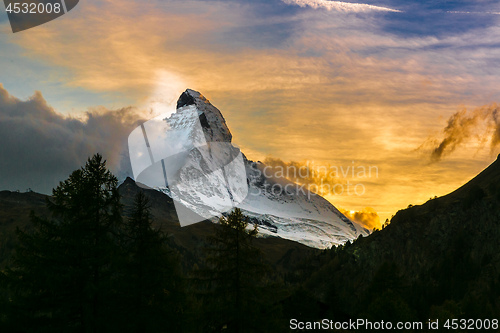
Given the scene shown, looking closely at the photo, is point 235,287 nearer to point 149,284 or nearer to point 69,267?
point 149,284

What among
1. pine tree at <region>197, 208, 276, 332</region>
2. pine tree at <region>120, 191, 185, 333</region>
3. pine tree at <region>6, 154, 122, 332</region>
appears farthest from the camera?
pine tree at <region>197, 208, 276, 332</region>

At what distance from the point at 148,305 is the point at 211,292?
13.2ft

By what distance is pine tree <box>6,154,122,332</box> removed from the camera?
25578 millimetres

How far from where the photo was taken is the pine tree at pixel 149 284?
30.6 meters

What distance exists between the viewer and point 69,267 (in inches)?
1020

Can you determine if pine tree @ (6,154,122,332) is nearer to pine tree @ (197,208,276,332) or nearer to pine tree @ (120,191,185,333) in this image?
pine tree @ (120,191,185,333)

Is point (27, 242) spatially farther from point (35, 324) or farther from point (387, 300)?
point (387, 300)

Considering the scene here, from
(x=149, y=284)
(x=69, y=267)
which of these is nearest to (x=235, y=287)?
(x=149, y=284)

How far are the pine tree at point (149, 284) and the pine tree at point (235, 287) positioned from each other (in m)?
1.86

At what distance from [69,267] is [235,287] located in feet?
34.5

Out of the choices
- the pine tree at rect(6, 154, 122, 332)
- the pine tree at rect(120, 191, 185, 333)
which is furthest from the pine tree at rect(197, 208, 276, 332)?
the pine tree at rect(6, 154, 122, 332)

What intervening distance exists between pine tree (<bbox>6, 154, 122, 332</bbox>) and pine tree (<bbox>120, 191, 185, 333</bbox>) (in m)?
3.17

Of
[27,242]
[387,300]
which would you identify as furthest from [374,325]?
[27,242]

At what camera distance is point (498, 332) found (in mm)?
79188
